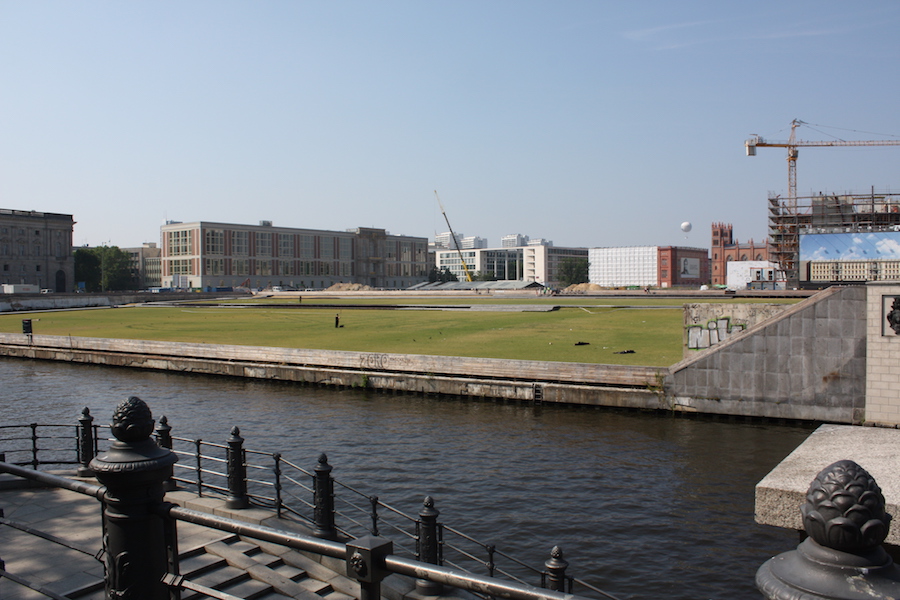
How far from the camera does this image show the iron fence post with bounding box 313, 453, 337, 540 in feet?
38.1

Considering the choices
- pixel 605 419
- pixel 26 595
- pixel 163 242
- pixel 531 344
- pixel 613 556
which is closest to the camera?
pixel 26 595

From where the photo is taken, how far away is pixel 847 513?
8.75ft

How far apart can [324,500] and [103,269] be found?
159 metres

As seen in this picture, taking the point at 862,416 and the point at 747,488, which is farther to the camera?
the point at 862,416

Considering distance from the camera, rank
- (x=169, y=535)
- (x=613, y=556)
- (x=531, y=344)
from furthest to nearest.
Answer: (x=531, y=344)
(x=613, y=556)
(x=169, y=535)

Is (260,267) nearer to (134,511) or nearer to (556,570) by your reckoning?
(556,570)

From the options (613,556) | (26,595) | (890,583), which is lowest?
(613,556)

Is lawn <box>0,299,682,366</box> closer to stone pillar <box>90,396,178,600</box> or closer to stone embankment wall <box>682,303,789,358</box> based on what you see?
stone embankment wall <box>682,303,789,358</box>

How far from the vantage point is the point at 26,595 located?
29.4ft

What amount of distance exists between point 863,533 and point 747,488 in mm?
16061

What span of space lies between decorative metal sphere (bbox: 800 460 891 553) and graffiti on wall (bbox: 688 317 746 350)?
25.6 metres

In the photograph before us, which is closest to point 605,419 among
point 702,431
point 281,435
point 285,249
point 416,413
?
point 702,431

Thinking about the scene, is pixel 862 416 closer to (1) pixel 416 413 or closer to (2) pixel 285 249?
(1) pixel 416 413

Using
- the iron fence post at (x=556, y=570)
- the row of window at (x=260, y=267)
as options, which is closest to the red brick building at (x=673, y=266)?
the row of window at (x=260, y=267)
